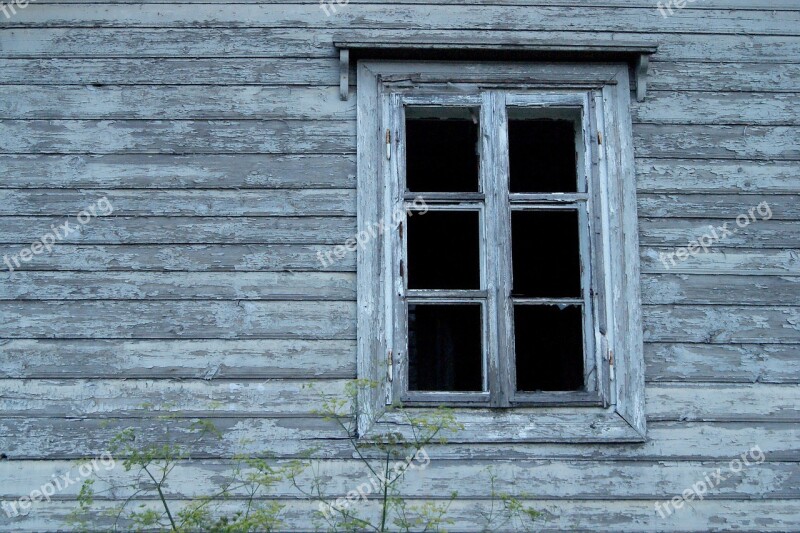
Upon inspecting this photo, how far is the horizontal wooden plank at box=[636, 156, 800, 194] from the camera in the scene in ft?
13.4

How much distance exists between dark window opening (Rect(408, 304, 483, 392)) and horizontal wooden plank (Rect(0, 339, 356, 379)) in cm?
294

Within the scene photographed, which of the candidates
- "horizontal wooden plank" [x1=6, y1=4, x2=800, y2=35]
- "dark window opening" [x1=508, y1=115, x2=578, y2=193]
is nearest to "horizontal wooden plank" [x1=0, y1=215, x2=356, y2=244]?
"horizontal wooden plank" [x1=6, y1=4, x2=800, y2=35]

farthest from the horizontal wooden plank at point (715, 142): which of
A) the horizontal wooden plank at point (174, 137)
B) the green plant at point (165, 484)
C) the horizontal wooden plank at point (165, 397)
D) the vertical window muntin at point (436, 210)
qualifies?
the green plant at point (165, 484)

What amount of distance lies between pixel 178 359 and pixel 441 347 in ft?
10.8

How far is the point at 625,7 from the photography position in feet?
14.0

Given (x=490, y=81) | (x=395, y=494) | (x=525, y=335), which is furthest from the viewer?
(x=525, y=335)

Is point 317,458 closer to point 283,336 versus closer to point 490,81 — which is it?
point 283,336

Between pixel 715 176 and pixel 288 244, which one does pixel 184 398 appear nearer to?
pixel 288 244

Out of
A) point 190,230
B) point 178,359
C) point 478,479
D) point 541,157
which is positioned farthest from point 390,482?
point 541,157

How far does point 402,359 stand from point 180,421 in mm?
979

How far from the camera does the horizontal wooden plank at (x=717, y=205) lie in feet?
13.3

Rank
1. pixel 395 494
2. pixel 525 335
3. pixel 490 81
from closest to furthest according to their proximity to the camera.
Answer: pixel 395 494, pixel 490 81, pixel 525 335

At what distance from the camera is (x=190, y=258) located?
393 centimetres

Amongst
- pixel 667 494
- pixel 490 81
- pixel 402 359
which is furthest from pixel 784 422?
pixel 490 81
